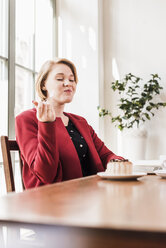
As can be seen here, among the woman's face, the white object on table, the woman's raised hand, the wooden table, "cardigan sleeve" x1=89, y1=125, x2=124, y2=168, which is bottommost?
the white object on table

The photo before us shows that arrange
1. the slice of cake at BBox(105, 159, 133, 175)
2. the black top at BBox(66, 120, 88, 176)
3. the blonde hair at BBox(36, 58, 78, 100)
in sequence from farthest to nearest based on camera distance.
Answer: the blonde hair at BBox(36, 58, 78, 100)
the black top at BBox(66, 120, 88, 176)
the slice of cake at BBox(105, 159, 133, 175)

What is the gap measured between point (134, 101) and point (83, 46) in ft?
3.12

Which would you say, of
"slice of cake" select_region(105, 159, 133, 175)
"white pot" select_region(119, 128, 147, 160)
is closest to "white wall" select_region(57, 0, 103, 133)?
"white pot" select_region(119, 128, 147, 160)

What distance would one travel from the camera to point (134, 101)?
3736 mm

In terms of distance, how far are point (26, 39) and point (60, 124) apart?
71.7 inches

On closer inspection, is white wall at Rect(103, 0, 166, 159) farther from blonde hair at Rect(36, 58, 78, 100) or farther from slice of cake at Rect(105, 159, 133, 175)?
slice of cake at Rect(105, 159, 133, 175)

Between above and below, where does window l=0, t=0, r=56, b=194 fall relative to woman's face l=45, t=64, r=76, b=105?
above

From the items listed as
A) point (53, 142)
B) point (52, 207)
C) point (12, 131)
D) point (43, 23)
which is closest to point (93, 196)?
point (52, 207)

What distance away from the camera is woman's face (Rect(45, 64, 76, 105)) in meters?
1.93

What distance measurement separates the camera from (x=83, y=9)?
410 cm

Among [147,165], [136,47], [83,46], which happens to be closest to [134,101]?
[136,47]

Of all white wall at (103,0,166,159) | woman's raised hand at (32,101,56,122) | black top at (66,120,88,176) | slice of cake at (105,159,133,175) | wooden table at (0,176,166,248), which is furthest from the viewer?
white wall at (103,0,166,159)

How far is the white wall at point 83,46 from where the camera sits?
13.1ft

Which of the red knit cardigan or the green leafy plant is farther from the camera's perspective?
the green leafy plant
